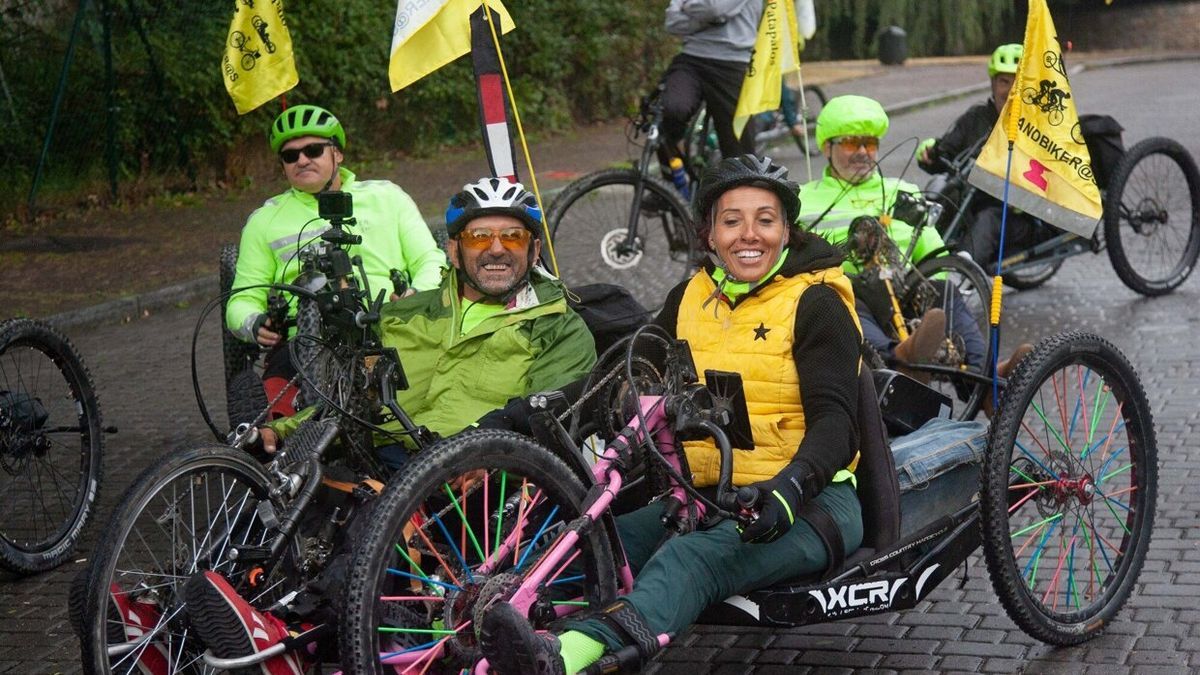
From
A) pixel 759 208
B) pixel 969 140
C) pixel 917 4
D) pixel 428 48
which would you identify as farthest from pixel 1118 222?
pixel 917 4

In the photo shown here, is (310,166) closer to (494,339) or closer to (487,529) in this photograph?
(494,339)

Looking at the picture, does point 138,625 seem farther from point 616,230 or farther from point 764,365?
point 616,230

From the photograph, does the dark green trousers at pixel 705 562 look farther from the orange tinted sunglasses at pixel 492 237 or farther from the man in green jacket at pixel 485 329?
the orange tinted sunglasses at pixel 492 237

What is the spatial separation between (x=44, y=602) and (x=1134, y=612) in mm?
3483

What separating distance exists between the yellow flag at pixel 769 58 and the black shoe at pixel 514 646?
20.6ft

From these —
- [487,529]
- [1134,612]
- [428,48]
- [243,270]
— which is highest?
[428,48]

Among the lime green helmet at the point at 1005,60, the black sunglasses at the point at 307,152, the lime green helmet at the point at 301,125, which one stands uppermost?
the lime green helmet at the point at 301,125

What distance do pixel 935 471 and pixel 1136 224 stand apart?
17.3ft

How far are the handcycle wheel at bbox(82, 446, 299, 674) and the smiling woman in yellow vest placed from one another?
928 millimetres

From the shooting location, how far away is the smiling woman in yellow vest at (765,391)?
4145 millimetres

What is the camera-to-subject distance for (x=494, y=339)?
5.02m

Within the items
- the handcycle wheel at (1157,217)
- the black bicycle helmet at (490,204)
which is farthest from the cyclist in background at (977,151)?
the black bicycle helmet at (490,204)

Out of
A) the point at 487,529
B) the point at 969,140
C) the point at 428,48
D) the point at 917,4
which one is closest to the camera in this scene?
the point at 487,529

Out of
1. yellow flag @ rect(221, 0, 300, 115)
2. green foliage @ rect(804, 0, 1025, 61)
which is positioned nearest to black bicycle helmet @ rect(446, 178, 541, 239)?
yellow flag @ rect(221, 0, 300, 115)
